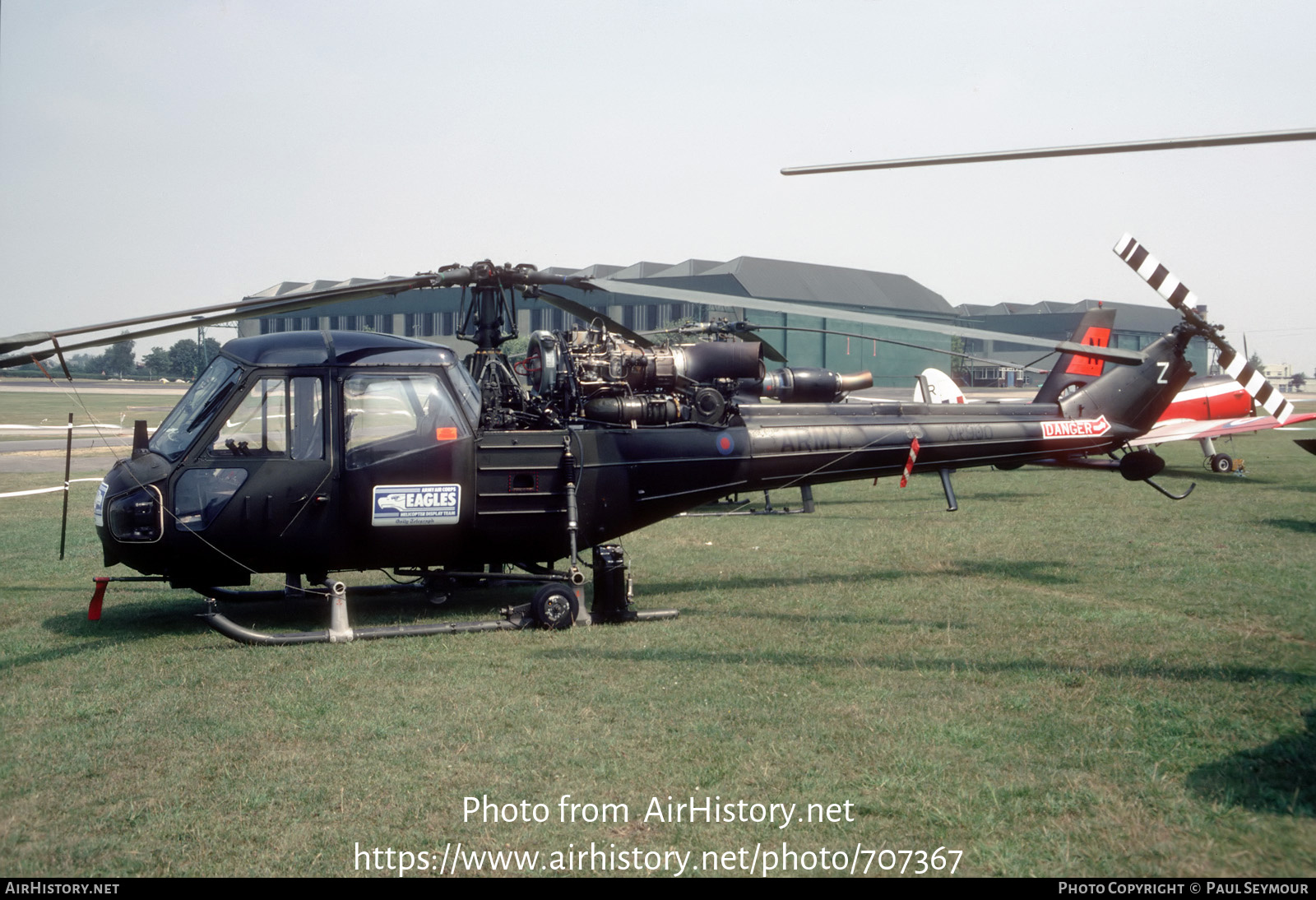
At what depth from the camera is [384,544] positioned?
820 centimetres

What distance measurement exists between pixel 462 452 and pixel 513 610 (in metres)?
1.44

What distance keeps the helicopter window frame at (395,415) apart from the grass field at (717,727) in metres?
1.63

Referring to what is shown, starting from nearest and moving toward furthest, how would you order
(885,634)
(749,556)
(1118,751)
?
(1118,751) → (885,634) → (749,556)

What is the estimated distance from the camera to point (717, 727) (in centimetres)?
569

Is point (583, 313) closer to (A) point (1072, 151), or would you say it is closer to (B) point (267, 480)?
(B) point (267, 480)

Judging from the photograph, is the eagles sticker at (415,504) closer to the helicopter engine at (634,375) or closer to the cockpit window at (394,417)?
the cockpit window at (394,417)

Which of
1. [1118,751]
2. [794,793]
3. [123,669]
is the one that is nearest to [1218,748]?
[1118,751]

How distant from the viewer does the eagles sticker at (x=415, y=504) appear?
318 inches

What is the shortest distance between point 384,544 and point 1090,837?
587 cm

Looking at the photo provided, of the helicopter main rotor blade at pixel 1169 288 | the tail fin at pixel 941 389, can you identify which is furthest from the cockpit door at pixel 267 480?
the tail fin at pixel 941 389

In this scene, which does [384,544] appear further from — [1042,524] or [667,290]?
[1042,524]

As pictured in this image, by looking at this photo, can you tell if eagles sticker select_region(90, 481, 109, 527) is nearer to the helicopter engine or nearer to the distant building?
the helicopter engine

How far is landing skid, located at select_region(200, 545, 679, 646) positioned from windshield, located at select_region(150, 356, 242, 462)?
1.31m

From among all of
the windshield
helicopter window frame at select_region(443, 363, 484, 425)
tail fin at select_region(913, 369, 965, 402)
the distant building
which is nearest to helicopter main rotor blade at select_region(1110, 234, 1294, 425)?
helicopter window frame at select_region(443, 363, 484, 425)
